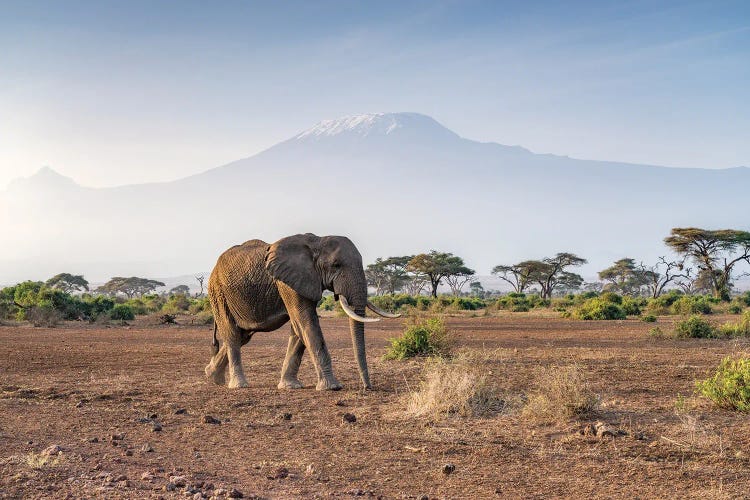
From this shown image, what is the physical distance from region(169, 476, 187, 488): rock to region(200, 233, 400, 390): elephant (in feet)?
16.5

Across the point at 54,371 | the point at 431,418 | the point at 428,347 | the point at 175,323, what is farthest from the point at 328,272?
the point at 175,323

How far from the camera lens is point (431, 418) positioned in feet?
30.3

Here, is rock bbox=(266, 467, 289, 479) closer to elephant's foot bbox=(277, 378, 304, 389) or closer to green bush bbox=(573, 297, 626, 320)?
elephant's foot bbox=(277, 378, 304, 389)

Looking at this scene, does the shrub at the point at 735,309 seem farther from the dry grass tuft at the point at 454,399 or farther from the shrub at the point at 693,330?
the dry grass tuft at the point at 454,399

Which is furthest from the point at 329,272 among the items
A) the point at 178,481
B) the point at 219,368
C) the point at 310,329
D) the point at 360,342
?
the point at 178,481

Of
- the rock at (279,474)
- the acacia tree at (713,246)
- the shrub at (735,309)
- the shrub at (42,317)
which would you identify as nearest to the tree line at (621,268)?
the acacia tree at (713,246)

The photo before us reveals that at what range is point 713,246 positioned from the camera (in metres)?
58.2

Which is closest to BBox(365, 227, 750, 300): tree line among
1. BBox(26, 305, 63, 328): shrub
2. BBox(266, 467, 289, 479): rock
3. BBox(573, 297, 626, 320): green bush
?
BBox(573, 297, 626, 320): green bush

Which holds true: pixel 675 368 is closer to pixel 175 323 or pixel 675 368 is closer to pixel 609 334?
pixel 609 334

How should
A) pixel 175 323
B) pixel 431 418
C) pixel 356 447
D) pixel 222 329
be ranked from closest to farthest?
pixel 356 447 < pixel 431 418 < pixel 222 329 < pixel 175 323

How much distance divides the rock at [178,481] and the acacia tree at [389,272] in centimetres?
6986

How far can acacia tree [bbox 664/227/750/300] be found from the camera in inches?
2250

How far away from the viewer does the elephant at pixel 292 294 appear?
11656mm

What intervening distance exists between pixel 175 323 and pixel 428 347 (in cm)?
2043
